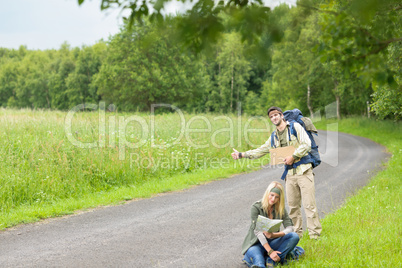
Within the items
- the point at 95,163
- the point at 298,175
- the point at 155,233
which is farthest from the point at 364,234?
the point at 95,163

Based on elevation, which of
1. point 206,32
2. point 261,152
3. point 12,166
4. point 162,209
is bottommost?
point 162,209

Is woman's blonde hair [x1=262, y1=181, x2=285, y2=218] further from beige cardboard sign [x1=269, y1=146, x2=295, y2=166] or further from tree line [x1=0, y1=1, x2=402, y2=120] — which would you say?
tree line [x1=0, y1=1, x2=402, y2=120]

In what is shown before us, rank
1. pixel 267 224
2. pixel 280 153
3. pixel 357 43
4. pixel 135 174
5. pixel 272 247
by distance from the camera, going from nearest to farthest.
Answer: pixel 357 43 < pixel 267 224 < pixel 272 247 < pixel 280 153 < pixel 135 174

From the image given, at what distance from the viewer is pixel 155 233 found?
22.5 feet

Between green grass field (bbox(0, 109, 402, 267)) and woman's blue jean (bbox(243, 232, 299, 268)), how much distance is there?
258mm

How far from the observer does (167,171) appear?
42.0 ft

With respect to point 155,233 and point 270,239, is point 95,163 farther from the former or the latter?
point 270,239

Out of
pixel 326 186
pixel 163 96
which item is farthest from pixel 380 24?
pixel 163 96

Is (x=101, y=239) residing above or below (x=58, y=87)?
below

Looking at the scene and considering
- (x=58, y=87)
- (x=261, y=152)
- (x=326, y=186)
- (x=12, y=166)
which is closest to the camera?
(x=261, y=152)

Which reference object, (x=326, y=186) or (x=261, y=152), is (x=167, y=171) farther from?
(x=261, y=152)

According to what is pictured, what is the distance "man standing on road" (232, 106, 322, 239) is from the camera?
230 inches

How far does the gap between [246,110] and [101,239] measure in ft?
206

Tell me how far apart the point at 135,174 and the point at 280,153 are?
6.71 metres
